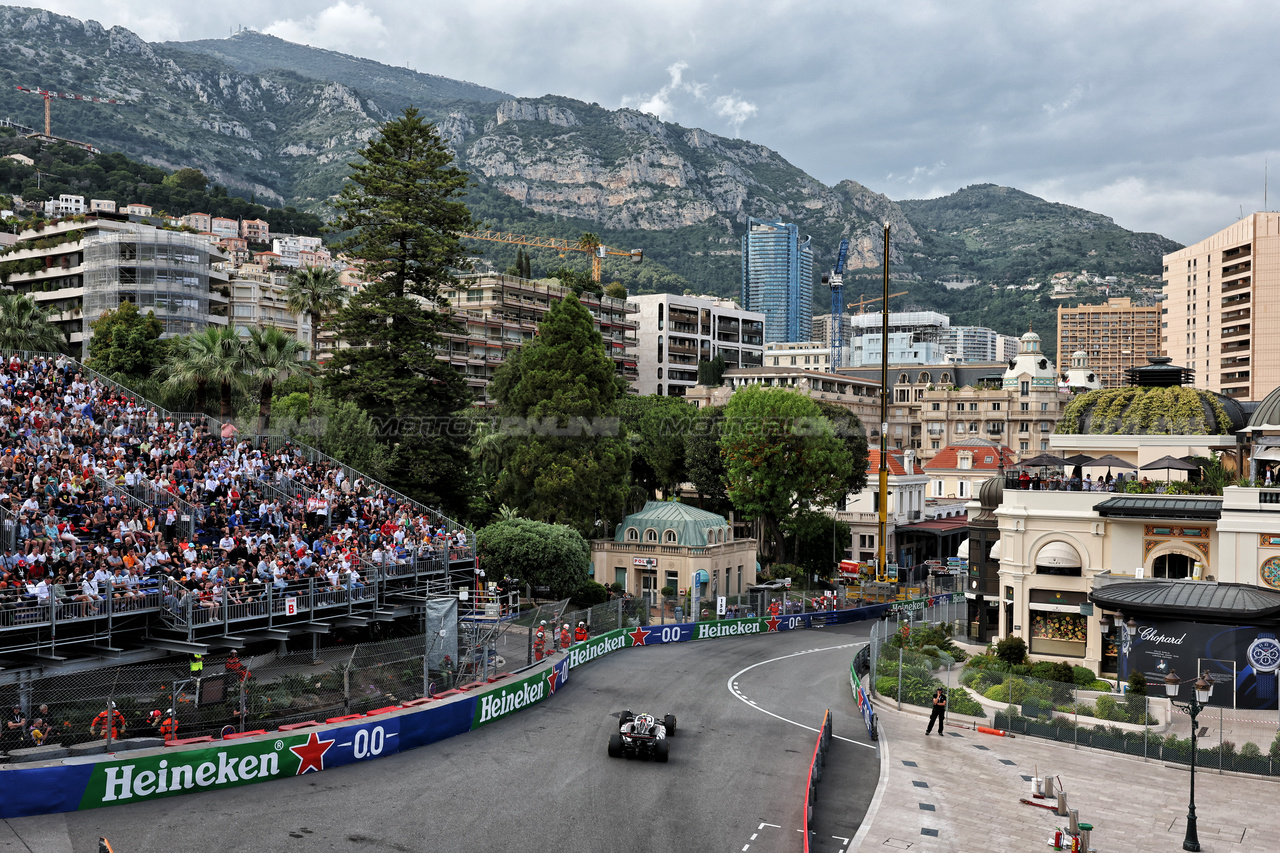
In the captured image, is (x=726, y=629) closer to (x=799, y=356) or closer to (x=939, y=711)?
(x=939, y=711)

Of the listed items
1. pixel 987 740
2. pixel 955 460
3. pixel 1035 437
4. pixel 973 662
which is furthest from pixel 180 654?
pixel 1035 437

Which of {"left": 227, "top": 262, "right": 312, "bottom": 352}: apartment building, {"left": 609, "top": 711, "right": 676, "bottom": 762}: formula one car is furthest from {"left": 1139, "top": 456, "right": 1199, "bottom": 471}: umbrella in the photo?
{"left": 227, "top": 262, "right": 312, "bottom": 352}: apartment building

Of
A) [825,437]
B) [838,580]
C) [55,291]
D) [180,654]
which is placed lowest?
[838,580]

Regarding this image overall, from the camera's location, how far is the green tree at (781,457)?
240ft

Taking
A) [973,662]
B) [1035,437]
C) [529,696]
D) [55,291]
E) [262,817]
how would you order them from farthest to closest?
[1035,437], [55,291], [973,662], [529,696], [262,817]

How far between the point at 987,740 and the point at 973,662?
28.4 ft

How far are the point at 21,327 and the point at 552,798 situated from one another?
49.5m

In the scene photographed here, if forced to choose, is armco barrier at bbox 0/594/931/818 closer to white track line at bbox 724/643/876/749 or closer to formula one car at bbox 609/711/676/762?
formula one car at bbox 609/711/676/762

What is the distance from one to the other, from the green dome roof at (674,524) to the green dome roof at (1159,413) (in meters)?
22.5

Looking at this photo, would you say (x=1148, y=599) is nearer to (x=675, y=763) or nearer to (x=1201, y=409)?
(x=675, y=763)

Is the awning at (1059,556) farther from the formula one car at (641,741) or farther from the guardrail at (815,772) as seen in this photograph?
the formula one car at (641,741)

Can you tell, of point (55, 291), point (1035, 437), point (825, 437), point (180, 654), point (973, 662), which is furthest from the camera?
point (1035, 437)

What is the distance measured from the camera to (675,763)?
1099 inches

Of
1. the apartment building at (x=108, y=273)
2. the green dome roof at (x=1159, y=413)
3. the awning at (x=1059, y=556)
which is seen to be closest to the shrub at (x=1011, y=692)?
the awning at (x=1059, y=556)
